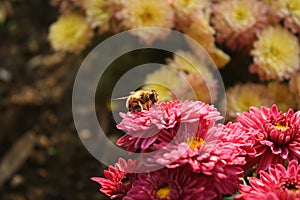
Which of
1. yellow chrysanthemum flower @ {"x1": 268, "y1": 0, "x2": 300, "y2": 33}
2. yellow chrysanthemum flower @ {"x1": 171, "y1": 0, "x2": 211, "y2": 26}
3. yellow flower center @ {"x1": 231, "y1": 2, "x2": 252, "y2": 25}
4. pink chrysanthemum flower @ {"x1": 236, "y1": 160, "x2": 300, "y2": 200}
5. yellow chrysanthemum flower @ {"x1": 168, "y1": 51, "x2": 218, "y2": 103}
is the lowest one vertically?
pink chrysanthemum flower @ {"x1": 236, "y1": 160, "x2": 300, "y2": 200}

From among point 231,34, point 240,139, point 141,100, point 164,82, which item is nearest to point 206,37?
point 231,34

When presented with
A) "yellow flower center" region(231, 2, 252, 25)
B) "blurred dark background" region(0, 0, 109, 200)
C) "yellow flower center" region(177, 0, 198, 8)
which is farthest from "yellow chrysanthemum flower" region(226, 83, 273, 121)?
"blurred dark background" region(0, 0, 109, 200)

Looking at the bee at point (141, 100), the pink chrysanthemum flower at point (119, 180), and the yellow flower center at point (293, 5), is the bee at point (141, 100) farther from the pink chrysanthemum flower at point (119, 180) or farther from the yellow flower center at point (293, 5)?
the yellow flower center at point (293, 5)

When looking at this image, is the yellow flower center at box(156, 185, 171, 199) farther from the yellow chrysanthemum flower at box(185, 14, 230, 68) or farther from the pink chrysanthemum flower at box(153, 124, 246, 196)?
the yellow chrysanthemum flower at box(185, 14, 230, 68)

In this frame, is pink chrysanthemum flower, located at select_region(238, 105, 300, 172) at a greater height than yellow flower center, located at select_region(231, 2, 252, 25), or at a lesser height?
lesser

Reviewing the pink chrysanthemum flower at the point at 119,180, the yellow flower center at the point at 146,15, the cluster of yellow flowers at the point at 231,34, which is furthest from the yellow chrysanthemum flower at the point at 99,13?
the pink chrysanthemum flower at the point at 119,180

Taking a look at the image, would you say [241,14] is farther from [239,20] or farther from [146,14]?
[146,14]

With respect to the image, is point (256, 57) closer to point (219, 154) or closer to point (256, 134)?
point (256, 134)
